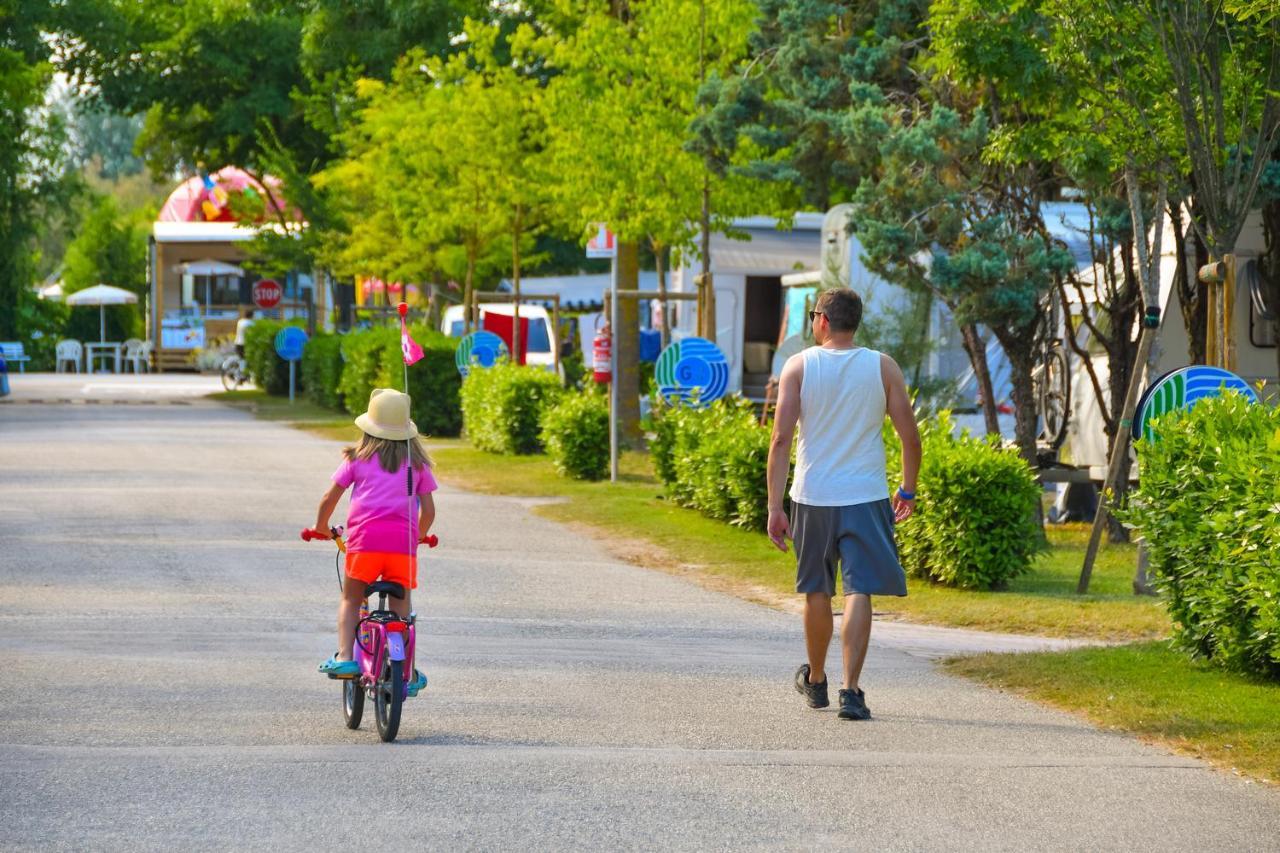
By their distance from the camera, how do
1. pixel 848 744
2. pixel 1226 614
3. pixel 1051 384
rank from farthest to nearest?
pixel 1051 384 → pixel 1226 614 → pixel 848 744

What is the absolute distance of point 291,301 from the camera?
58.4 meters

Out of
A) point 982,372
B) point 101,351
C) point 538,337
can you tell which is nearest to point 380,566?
point 982,372

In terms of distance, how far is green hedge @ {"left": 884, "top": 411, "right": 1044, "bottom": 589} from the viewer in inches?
515

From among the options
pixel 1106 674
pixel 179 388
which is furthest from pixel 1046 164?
pixel 179 388

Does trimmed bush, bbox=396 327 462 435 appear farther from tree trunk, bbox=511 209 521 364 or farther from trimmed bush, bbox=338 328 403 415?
tree trunk, bbox=511 209 521 364

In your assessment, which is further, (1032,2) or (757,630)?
(1032,2)

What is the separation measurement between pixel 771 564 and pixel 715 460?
2654 millimetres

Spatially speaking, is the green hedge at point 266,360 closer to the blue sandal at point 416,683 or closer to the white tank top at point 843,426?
the white tank top at point 843,426

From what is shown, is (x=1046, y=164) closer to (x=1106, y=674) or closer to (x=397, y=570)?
(x=1106, y=674)

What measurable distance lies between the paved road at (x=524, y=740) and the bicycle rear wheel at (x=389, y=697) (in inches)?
3.0

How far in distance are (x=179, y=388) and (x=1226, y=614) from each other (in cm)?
3945

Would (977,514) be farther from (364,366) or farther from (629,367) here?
(364,366)

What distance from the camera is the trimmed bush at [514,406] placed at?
969 inches

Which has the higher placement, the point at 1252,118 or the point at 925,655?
the point at 1252,118
